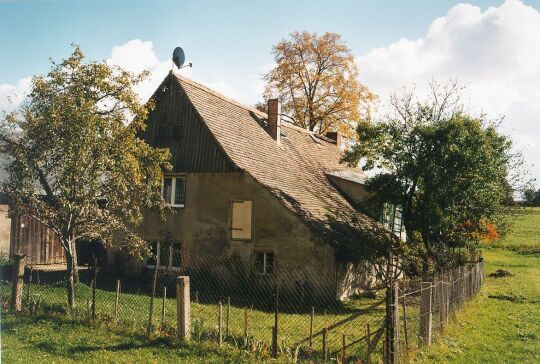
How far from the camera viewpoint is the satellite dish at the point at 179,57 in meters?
21.8

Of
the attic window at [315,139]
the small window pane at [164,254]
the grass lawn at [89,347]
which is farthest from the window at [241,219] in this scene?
the attic window at [315,139]

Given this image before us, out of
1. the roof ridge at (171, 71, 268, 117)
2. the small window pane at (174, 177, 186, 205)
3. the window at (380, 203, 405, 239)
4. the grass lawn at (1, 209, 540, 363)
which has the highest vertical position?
the roof ridge at (171, 71, 268, 117)

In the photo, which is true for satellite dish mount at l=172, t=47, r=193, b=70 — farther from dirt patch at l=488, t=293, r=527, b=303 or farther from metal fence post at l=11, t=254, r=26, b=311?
dirt patch at l=488, t=293, r=527, b=303

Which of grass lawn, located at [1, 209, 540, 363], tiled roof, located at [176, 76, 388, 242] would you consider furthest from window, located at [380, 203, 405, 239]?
grass lawn, located at [1, 209, 540, 363]

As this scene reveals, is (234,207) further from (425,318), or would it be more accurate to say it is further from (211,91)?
(425,318)

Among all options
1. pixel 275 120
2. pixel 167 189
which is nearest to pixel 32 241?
pixel 167 189

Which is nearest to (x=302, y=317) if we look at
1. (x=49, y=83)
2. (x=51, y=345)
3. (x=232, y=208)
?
(x=232, y=208)

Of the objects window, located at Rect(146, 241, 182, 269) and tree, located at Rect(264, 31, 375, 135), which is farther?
tree, located at Rect(264, 31, 375, 135)

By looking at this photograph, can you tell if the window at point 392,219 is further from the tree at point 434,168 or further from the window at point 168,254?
the window at point 168,254

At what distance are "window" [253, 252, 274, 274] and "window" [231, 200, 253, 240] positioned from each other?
880 millimetres

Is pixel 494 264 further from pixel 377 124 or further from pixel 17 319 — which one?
pixel 17 319

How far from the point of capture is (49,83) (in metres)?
13.5

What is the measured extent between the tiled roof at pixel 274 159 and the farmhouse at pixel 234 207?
0.07m

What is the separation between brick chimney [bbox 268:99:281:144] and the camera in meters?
24.9
